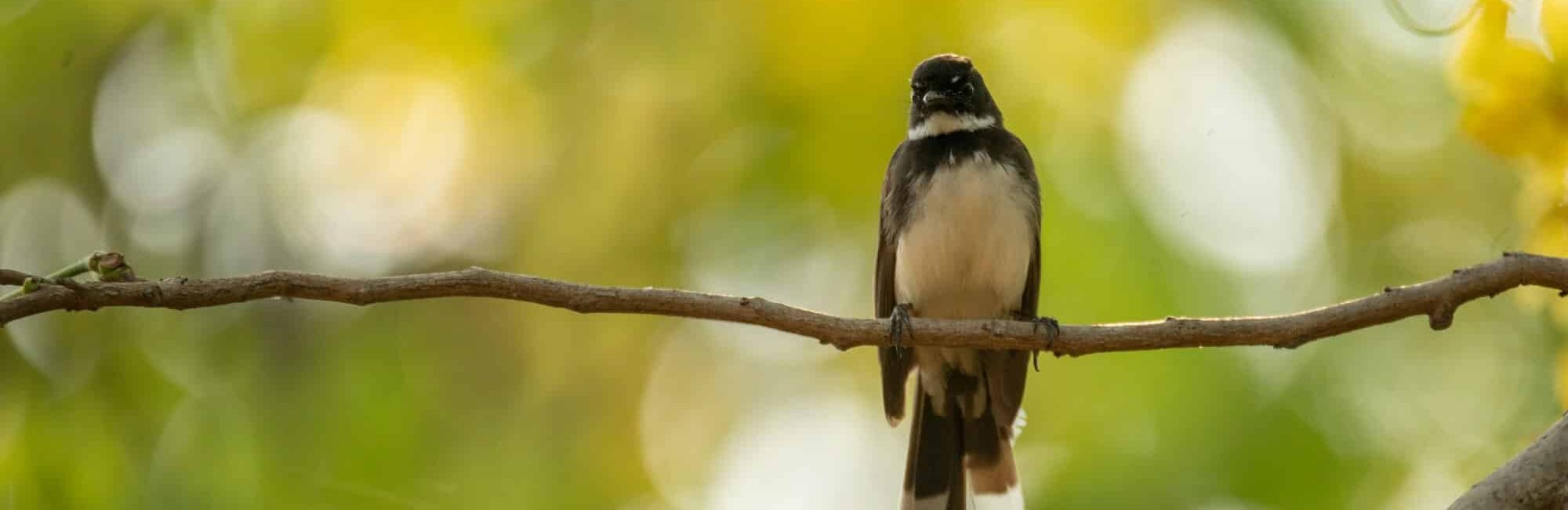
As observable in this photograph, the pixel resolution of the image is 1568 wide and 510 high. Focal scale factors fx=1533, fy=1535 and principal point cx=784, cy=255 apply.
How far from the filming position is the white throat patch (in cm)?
596

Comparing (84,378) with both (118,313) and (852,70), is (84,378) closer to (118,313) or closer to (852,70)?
(118,313)

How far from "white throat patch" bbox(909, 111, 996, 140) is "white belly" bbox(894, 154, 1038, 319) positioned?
10.3 inches

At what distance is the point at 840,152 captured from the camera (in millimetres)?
6375

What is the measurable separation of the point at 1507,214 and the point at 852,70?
3.00m

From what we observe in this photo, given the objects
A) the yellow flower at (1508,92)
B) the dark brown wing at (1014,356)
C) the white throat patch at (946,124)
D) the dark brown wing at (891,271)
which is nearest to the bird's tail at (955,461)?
the dark brown wing at (1014,356)

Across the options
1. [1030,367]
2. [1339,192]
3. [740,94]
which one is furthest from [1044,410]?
[740,94]

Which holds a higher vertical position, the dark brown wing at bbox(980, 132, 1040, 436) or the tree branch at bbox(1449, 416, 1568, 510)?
the dark brown wing at bbox(980, 132, 1040, 436)

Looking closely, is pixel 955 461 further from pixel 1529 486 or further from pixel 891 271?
pixel 1529 486

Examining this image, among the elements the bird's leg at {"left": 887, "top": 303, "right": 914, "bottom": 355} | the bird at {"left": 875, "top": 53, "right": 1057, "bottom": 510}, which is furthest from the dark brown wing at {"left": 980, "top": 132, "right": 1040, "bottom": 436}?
the bird's leg at {"left": 887, "top": 303, "right": 914, "bottom": 355}

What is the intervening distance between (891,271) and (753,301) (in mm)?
2273

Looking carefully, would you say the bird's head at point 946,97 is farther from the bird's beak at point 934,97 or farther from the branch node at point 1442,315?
the branch node at point 1442,315

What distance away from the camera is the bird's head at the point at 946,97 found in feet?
19.4

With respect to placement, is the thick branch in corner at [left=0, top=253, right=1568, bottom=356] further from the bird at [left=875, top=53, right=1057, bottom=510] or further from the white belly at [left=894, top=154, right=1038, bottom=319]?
the white belly at [left=894, top=154, right=1038, bottom=319]

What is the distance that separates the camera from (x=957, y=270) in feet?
18.7
